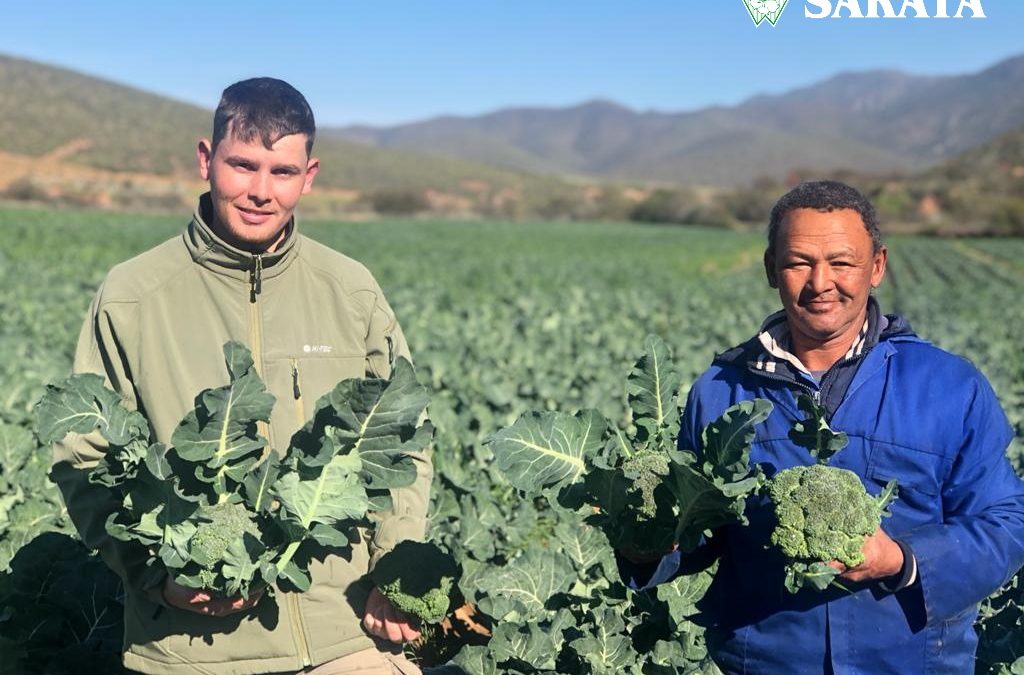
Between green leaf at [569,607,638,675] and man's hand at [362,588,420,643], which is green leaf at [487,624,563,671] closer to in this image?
green leaf at [569,607,638,675]

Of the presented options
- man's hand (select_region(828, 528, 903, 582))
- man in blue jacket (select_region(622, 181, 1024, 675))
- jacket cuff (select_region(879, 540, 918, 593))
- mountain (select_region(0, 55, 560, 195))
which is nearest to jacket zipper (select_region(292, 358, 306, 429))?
man in blue jacket (select_region(622, 181, 1024, 675))

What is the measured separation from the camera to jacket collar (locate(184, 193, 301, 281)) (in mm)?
2398

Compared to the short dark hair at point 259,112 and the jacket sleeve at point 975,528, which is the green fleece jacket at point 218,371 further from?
the jacket sleeve at point 975,528

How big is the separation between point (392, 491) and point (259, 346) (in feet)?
1.73

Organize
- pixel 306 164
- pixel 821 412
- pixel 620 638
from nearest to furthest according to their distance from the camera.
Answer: pixel 821 412 < pixel 306 164 < pixel 620 638

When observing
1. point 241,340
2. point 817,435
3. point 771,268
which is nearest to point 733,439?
point 817,435

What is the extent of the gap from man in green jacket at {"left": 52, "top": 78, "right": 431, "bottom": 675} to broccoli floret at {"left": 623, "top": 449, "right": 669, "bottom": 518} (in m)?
0.73

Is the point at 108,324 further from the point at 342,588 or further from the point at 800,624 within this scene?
the point at 800,624

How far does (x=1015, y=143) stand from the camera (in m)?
108

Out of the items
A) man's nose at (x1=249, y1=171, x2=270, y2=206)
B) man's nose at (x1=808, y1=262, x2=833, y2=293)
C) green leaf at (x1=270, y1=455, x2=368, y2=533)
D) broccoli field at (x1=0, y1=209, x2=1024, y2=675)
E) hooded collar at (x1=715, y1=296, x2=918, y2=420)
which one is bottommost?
broccoli field at (x1=0, y1=209, x2=1024, y2=675)

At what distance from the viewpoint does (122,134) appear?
87.2 metres

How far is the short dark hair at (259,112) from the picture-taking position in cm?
233

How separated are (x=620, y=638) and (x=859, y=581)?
32.4 inches

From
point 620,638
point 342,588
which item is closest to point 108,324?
point 342,588
